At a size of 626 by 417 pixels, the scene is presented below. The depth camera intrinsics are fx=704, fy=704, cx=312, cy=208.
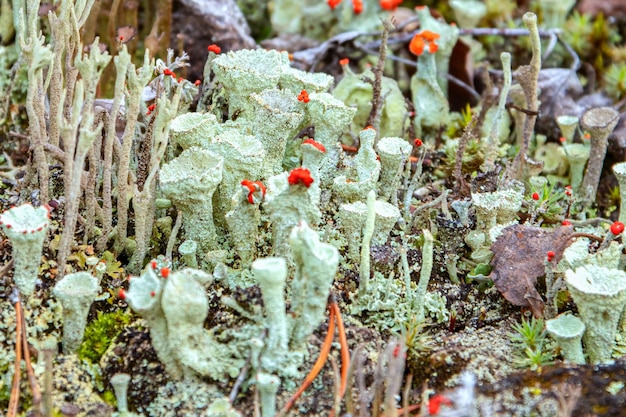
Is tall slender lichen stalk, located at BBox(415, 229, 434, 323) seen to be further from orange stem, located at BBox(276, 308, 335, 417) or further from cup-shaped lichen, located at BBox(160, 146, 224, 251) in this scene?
cup-shaped lichen, located at BBox(160, 146, 224, 251)

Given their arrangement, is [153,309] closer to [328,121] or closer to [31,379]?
[31,379]

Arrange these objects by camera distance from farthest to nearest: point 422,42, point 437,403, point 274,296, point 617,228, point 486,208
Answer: point 422,42, point 486,208, point 617,228, point 274,296, point 437,403

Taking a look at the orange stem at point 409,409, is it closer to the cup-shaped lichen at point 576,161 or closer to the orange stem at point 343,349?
the orange stem at point 343,349

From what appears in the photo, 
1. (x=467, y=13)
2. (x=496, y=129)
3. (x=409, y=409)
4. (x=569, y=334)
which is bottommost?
(x=409, y=409)

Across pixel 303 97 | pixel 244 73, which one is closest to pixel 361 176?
pixel 303 97

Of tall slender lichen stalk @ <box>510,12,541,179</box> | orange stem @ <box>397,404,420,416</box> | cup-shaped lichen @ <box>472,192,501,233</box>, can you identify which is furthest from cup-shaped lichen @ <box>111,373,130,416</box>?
tall slender lichen stalk @ <box>510,12,541,179</box>

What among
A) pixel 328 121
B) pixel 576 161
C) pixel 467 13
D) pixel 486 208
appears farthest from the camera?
pixel 467 13

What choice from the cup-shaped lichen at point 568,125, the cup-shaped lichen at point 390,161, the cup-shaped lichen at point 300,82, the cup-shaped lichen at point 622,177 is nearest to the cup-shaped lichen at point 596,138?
the cup-shaped lichen at point 568,125
